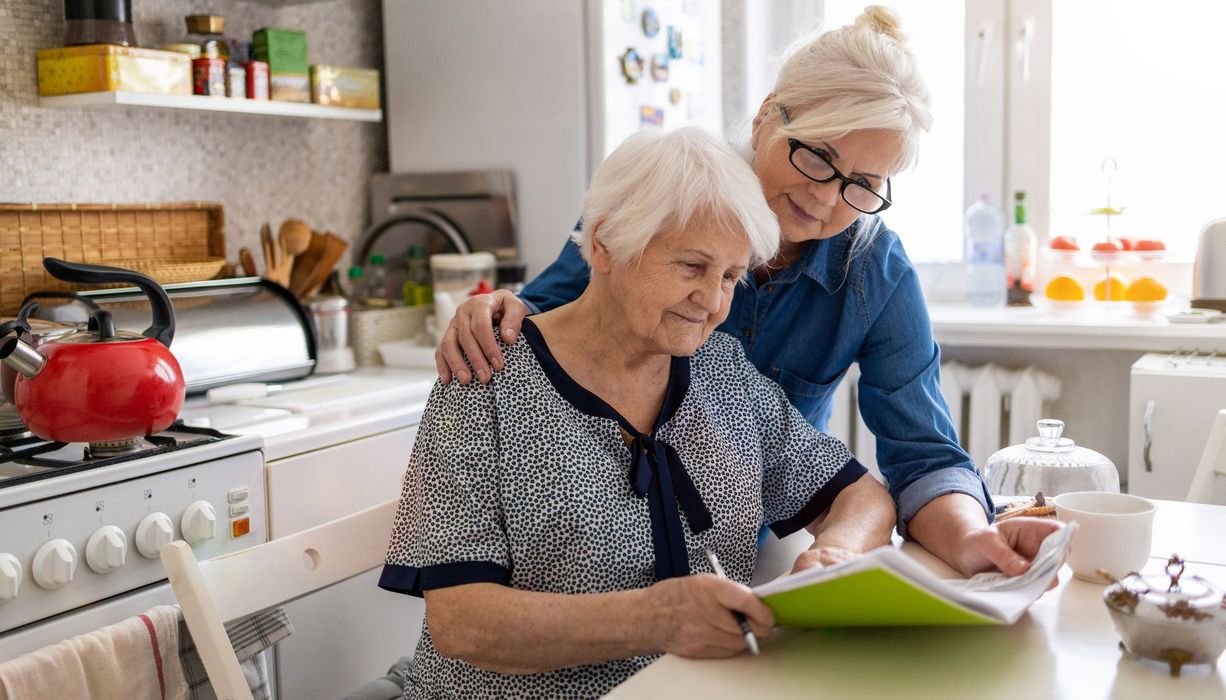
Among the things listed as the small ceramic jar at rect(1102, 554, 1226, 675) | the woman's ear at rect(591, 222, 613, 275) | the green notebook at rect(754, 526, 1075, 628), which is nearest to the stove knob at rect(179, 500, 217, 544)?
the woman's ear at rect(591, 222, 613, 275)

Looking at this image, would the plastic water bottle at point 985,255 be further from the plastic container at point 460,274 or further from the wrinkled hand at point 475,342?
the wrinkled hand at point 475,342

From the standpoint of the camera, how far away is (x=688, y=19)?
2.87m

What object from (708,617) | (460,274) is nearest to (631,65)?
(460,274)

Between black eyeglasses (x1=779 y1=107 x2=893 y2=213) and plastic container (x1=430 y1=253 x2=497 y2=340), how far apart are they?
4.36ft

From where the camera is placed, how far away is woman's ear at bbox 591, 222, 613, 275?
48.4 inches

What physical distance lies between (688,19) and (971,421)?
124 centimetres

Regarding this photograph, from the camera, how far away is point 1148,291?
99.7 inches

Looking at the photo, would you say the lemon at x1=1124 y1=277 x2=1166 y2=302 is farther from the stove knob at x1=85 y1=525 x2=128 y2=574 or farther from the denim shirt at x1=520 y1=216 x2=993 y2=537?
the stove knob at x1=85 y1=525 x2=128 y2=574

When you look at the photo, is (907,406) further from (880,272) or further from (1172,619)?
(1172,619)

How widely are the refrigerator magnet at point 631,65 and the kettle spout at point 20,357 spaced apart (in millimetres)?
1501

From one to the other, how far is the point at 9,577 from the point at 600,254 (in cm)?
89

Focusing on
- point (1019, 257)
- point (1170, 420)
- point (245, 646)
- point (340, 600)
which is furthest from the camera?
point (1019, 257)

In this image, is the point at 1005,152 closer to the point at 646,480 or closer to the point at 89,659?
the point at 646,480

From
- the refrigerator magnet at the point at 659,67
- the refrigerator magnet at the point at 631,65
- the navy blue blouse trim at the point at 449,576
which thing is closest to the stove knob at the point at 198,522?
the navy blue blouse trim at the point at 449,576
